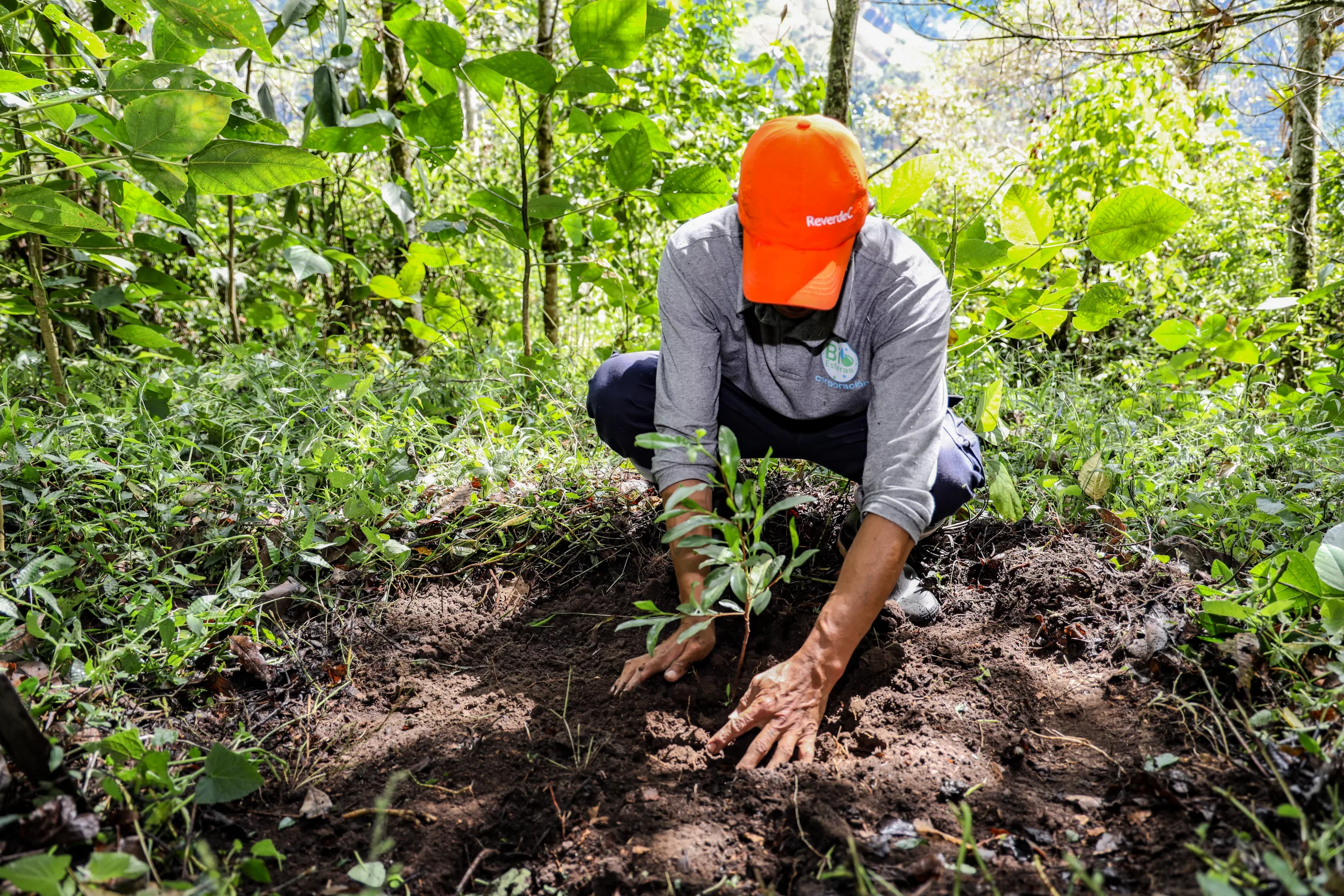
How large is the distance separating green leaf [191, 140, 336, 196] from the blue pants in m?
0.89

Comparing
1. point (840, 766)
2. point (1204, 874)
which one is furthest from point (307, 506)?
point (1204, 874)

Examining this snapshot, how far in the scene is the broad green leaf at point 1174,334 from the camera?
195cm

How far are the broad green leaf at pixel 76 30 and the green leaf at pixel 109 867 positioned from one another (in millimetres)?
1887

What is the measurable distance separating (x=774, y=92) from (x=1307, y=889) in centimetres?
440

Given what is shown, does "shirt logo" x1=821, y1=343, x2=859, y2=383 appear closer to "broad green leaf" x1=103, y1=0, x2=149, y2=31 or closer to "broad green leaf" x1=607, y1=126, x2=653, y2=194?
"broad green leaf" x1=607, y1=126, x2=653, y2=194

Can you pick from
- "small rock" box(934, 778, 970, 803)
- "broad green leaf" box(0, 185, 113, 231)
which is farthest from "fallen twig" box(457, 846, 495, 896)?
"broad green leaf" box(0, 185, 113, 231)

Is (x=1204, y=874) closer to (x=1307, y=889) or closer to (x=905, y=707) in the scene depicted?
(x=1307, y=889)

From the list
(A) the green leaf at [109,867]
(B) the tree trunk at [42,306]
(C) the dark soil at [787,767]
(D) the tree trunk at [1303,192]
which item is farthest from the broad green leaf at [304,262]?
(D) the tree trunk at [1303,192]

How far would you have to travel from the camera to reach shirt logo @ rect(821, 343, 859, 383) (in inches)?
68.2

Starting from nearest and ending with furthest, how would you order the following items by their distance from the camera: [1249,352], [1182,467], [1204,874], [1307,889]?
[1307,889]
[1204,874]
[1249,352]
[1182,467]

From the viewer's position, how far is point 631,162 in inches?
90.5

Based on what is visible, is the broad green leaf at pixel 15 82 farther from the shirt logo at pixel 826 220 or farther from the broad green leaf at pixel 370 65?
the shirt logo at pixel 826 220

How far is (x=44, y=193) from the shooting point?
1.40 metres

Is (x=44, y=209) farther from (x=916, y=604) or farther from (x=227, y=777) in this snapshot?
(x=916, y=604)
